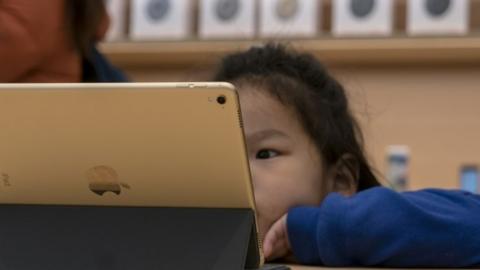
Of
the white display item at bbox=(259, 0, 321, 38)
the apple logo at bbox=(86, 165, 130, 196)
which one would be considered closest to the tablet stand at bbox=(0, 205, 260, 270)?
the apple logo at bbox=(86, 165, 130, 196)

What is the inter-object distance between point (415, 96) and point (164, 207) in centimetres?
133

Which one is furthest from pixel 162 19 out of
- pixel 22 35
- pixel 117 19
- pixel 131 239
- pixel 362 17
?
pixel 131 239

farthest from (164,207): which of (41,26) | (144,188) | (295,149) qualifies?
(41,26)

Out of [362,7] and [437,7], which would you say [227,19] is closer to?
[362,7]

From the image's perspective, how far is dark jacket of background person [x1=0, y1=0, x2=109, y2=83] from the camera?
4.05 feet

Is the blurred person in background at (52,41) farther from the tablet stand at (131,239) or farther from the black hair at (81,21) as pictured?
the tablet stand at (131,239)

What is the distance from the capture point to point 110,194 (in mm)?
644

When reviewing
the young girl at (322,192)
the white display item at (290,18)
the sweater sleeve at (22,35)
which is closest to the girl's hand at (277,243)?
the young girl at (322,192)

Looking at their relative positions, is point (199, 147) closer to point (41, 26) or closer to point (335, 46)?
point (41, 26)

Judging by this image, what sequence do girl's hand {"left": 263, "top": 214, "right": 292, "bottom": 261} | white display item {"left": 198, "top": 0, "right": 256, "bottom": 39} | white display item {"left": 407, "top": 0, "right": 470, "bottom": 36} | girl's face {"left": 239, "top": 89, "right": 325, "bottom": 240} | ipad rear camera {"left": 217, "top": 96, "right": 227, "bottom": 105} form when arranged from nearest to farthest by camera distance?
ipad rear camera {"left": 217, "top": 96, "right": 227, "bottom": 105} → girl's hand {"left": 263, "top": 214, "right": 292, "bottom": 261} → girl's face {"left": 239, "top": 89, "right": 325, "bottom": 240} → white display item {"left": 407, "top": 0, "right": 470, "bottom": 36} → white display item {"left": 198, "top": 0, "right": 256, "bottom": 39}

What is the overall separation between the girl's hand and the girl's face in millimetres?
120

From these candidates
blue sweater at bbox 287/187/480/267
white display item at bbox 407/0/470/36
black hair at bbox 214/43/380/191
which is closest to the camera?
blue sweater at bbox 287/187/480/267

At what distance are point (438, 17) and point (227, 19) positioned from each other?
48 centimetres

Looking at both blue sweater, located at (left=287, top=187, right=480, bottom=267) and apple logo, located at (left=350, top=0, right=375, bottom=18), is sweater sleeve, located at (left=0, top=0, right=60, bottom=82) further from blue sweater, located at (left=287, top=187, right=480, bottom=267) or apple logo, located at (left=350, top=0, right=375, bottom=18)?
apple logo, located at (left=350, top=0, right=375, bottom=18)
